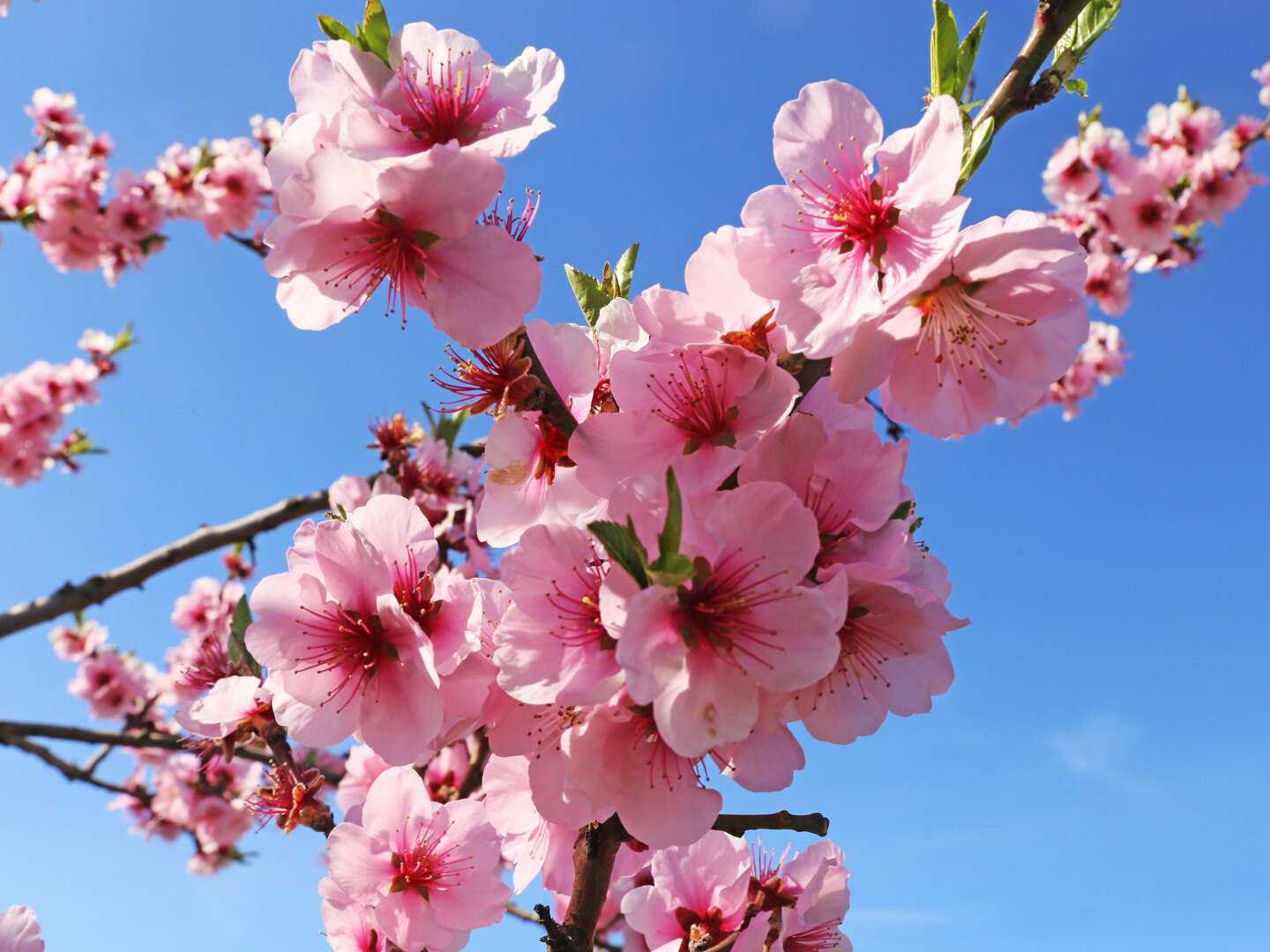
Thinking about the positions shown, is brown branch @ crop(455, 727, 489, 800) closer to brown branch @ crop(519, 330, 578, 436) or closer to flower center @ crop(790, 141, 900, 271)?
brown branch @ crop(519, 330, 578, 436)

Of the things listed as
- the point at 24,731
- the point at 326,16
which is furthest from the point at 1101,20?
the point at 24,731

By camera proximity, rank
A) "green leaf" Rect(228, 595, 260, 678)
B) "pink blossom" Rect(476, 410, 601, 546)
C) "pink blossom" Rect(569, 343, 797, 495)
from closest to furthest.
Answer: "pink blossom" Rect(569, 343, 797, 495) → "pink blossom" Rect(476, 410, 601, 546) → "green leaf" Rect(228, 595, 260, 678)

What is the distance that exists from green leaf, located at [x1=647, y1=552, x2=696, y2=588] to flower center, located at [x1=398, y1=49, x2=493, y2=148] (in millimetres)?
738

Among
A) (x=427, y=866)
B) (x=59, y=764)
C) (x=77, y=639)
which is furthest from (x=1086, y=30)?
(x=77, y=639)

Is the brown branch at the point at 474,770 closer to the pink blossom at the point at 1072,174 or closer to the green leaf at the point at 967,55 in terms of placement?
the green leaf at the point at 967,55

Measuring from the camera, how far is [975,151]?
139 cm

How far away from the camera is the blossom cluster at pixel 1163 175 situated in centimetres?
798

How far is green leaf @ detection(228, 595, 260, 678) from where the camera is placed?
6.63 feet

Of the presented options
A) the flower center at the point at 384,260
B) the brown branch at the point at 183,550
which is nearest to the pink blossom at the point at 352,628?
the flower center at the point at 384,260

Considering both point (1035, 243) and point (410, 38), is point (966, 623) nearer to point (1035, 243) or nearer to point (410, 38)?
point (1035, 243)

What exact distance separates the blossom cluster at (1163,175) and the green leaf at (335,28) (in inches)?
327

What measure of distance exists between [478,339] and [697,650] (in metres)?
0.56

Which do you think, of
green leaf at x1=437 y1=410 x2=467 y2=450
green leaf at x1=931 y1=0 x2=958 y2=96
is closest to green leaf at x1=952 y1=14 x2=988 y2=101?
green leaf at x1=931 y1=0 x2=958 y2=96

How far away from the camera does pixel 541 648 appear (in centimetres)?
126
